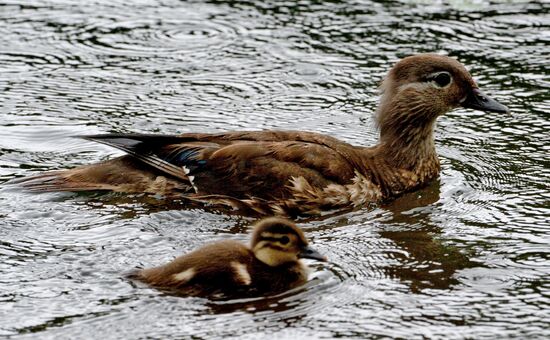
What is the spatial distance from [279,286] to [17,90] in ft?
17.3

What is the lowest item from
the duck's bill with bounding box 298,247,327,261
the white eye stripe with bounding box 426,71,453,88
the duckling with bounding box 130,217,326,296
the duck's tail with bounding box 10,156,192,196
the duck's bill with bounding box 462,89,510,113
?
the duck's tail with bounding box 10,156,192,196

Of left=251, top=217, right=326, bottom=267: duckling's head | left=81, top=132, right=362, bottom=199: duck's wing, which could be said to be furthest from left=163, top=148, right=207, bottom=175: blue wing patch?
left=251, top=217, right=326, bottom=267: duckling's head

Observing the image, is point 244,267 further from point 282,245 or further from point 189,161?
point 189,161

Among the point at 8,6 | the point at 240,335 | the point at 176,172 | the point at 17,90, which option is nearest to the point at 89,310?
the point at 240,335

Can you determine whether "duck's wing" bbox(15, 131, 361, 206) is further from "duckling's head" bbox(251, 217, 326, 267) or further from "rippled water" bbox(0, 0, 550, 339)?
"duckling's head" bbox(251, 217, 326, 267)

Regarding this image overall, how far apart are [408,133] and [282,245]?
2780 mm

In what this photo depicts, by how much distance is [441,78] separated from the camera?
33.8ft

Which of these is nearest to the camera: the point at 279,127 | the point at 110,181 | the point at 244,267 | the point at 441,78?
the point at 244,267

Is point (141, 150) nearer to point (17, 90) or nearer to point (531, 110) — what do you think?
point (17, 90)

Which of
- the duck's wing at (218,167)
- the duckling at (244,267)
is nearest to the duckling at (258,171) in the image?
the duck's wing at (218,167)

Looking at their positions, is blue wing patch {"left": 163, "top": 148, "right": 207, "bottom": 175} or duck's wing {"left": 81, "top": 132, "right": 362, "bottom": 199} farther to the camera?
blue wing patch {"left": 163, "top": 148, "right": 207, "bottom": 175}

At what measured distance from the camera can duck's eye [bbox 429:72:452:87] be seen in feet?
33.8

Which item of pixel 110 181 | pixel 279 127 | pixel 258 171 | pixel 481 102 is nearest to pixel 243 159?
pixel 258 171

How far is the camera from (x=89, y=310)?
24.3ft
